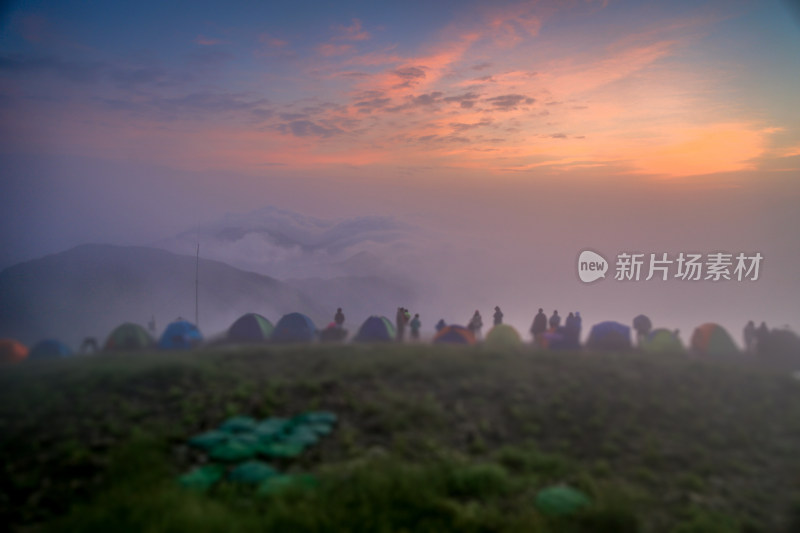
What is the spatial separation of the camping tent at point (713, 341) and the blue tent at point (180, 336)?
23.0m

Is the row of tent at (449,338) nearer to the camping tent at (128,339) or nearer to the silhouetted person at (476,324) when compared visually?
the camping tent at (128,339)

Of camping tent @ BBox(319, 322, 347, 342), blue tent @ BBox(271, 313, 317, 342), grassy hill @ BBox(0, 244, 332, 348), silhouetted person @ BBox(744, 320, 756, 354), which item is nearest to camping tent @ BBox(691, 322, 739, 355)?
silhouetted person @ BBox(744, 320, 756, 354)

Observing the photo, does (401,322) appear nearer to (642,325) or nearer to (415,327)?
(415,327)

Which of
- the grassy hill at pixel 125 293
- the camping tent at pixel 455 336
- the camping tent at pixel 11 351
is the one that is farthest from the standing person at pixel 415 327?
the grassy hill at pixel 125 293

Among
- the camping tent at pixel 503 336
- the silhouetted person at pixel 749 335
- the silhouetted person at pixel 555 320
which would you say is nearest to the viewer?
the camping tent at pixel 503 336

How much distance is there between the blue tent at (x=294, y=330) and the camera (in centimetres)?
2647

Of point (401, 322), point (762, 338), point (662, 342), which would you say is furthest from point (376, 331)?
point (762, 338)

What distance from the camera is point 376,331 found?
26438 mm

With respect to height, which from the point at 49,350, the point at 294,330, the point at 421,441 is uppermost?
the point at 294,330

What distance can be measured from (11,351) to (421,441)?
19038 millimetres

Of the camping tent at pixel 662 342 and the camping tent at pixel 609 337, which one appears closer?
the camping tent at pixel 662 342

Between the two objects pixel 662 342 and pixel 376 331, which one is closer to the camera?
pixel 662 342

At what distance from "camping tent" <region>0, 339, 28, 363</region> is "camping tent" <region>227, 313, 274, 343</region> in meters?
8.36

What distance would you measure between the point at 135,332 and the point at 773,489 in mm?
23569
